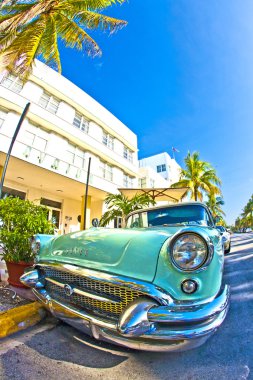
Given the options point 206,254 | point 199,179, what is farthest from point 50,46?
point 199,179

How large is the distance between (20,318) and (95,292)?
52.9 inches

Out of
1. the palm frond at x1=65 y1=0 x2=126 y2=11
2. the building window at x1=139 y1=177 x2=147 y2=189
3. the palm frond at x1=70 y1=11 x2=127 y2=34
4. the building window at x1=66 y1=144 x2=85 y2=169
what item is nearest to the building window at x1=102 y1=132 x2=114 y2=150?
the building window at x1=66 y1=144 x2=85 y2=169

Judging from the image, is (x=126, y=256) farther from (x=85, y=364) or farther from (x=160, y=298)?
(x=85, y=364)

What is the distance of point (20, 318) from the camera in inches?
91.3

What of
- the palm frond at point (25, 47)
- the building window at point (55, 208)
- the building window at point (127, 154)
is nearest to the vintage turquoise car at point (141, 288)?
the palm frond at point (25, 47)

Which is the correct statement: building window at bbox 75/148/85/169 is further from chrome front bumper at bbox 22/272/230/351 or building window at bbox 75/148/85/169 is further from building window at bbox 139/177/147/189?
chrome front bumper at bbox 22/272/230/351

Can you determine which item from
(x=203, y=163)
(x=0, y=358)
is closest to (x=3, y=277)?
(x=0, y=358)

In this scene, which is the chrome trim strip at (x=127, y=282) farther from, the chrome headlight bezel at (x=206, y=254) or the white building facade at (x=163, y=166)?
the white building facade at (x=163, y=166)

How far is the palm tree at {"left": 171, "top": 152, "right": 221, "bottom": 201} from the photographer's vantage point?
1802cm

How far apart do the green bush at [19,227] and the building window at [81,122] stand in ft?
35.2

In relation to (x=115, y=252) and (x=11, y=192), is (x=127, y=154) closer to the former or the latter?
(x=11, y=192)

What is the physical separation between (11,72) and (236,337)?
8439 mm

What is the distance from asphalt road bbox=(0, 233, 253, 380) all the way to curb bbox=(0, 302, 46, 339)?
0.42 ft

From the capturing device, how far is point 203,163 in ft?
62.3
